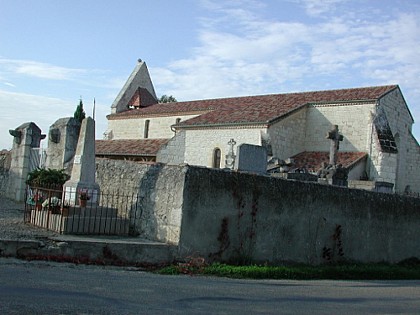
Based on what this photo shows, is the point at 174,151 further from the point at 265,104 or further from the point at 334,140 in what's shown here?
the point at 334,140

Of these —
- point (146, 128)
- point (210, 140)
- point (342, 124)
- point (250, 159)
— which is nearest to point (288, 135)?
point (342, 124)

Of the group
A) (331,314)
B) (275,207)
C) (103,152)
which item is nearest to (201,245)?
(275,207)

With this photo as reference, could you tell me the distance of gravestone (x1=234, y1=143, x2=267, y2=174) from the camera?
17062 millimetres

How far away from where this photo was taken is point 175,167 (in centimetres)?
1170

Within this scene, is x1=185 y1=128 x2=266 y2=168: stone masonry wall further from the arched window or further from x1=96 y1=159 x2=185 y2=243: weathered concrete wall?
x1=96 y1=159 x2=185 y2=243: weathered concrete wall

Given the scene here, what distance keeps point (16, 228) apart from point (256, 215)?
Result: 537cm

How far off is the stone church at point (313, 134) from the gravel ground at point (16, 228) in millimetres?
16808

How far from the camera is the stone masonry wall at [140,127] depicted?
4166cm

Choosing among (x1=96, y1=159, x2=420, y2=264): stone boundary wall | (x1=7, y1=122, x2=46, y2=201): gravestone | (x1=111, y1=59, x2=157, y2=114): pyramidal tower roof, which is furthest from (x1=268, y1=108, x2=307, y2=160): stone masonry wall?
(x1=111, y1=59, x2=157, y2=114): pyramidal tower roof

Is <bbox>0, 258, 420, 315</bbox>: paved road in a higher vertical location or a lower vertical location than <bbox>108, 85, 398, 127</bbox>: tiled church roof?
lower

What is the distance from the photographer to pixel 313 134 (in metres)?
33.3

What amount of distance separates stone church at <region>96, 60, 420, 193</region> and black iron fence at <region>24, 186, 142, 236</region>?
17.2m

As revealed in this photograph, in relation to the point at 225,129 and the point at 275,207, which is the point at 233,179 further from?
the point at 225,129

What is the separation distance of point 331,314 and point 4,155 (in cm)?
1714
